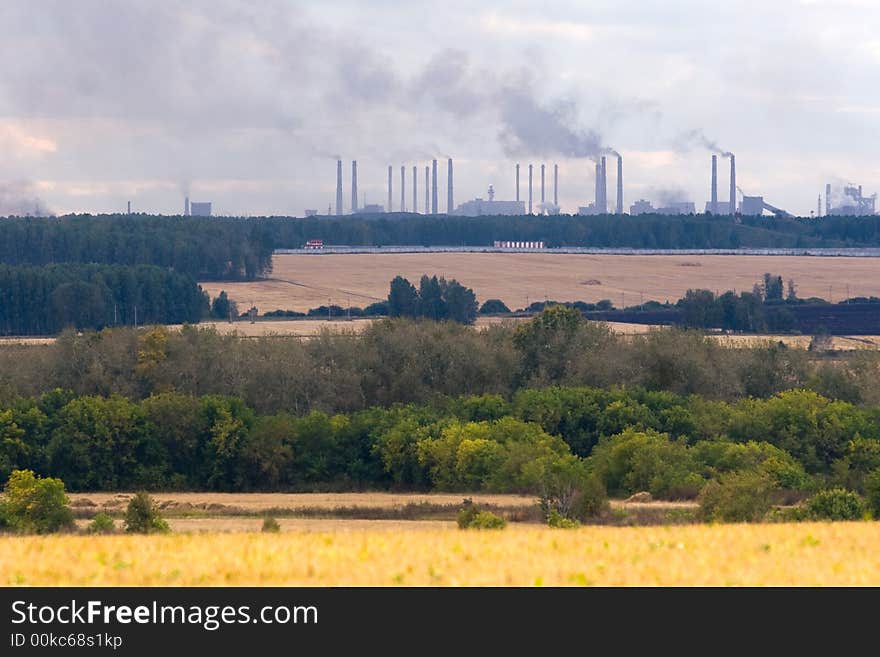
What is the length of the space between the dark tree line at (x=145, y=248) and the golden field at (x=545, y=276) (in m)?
4.27

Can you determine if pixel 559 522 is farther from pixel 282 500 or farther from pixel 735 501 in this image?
pixel 282 500

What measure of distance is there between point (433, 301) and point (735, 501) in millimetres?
96257

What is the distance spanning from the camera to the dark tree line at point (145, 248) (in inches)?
6383

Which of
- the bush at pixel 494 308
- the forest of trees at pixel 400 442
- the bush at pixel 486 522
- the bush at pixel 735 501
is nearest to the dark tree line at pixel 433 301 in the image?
the bush at pixel 494 308

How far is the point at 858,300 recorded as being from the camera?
425 feet

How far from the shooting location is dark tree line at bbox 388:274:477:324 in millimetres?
125875

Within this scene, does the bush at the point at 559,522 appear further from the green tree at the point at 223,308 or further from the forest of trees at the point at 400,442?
the green tree at the point at 223,308

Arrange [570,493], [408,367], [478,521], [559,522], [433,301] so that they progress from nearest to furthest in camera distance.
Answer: [559,522] < [478,521] < [570,493] < [408,367] < [433,301]

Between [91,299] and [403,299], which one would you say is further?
[403,299]

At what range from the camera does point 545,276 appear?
15788cm

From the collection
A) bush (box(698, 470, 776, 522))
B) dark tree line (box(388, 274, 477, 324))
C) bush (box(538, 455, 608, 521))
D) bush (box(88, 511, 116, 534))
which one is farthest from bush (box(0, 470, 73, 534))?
dark tree line (box(388, 274, 477, 324))

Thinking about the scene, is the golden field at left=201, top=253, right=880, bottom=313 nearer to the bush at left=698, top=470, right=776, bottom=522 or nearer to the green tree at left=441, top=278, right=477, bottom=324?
the green tree at left=441, top=278, right=477, bottom=324

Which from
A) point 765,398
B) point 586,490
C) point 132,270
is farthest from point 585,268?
point 586,490

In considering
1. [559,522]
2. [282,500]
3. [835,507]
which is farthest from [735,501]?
[282,500]
